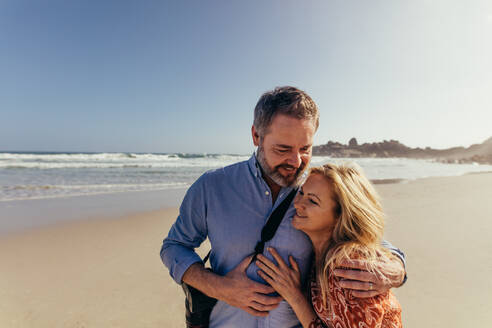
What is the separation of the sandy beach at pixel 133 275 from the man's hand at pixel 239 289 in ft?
6.22

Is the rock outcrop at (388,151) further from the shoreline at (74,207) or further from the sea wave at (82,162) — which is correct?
the shoreline at (74,207)

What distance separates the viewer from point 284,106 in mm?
1556

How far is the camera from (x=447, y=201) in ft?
27.8

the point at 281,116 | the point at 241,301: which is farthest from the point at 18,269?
the point at 281,116

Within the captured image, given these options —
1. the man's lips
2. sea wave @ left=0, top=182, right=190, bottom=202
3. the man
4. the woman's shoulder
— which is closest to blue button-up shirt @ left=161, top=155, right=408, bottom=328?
the man

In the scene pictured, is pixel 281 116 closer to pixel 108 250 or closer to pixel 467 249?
pixel 108 250

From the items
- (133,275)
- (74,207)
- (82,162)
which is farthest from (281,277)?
(82,162)

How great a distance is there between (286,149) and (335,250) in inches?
26.8

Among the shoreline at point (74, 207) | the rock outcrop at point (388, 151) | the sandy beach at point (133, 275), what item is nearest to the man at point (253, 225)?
the sandy beach at point (133, 275)

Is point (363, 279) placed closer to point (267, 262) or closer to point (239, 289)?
point (267, 262)

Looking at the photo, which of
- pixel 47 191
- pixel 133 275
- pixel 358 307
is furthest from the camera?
pixel 47 191

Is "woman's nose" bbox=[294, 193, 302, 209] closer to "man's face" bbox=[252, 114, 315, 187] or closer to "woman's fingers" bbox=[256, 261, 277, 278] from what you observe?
"man's face" bbox=[252, 114, 315, 187]

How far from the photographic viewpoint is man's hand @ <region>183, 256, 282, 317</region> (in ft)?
4.63

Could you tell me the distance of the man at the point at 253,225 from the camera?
4.73 feet
